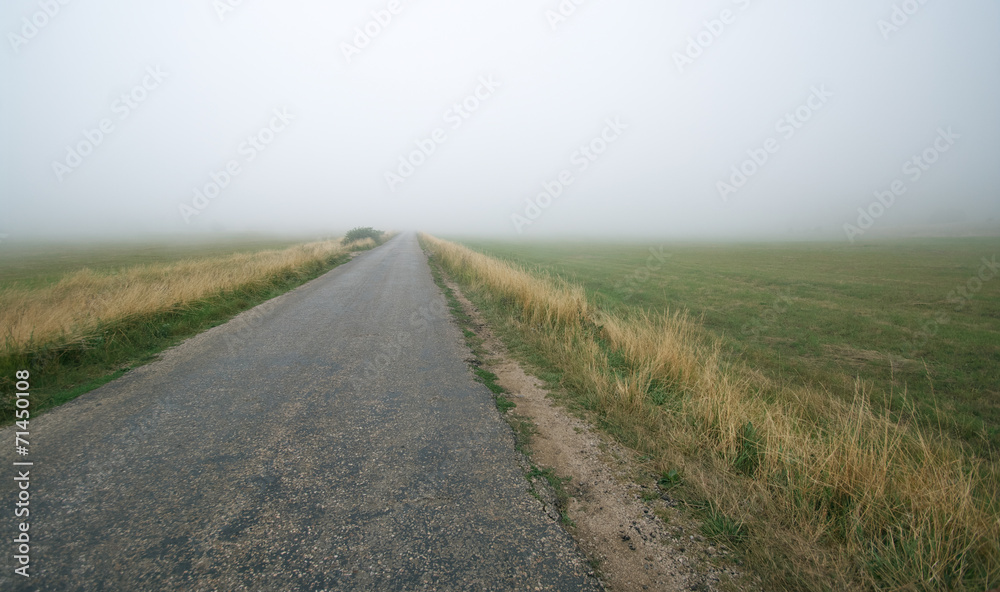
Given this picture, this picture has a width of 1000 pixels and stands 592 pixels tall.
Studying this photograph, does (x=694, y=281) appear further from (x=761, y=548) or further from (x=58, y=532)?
(x=58, y=532)

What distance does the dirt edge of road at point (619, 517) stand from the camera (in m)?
2.26

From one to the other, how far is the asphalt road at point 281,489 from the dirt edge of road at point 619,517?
22 centimetres

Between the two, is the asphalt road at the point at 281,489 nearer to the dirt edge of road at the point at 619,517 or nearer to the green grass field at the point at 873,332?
the dirt edge of road at the point at 619,517

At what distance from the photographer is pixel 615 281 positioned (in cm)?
2027

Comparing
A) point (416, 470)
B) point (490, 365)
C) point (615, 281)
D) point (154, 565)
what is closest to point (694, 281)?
point (615, 281)

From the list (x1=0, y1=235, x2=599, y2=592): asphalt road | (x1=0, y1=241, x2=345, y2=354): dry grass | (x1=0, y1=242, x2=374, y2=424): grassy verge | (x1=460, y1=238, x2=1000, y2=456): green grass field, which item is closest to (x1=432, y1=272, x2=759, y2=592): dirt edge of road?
(x1=0, y1=235, x2=599, y2=592): asphalt road

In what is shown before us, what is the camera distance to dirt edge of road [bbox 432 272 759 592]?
2258mm

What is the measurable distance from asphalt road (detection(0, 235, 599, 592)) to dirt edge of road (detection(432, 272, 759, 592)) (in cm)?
22

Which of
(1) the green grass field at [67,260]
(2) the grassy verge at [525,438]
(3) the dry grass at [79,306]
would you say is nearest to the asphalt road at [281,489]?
(2) the grassy verge at [525,438]

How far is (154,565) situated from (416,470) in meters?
1.66

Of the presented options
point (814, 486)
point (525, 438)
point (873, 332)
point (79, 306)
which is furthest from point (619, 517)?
point (873, 332)

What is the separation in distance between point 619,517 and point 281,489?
2.63 meters

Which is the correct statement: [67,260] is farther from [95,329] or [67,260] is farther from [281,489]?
[281,489]

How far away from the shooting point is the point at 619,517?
109 inches
